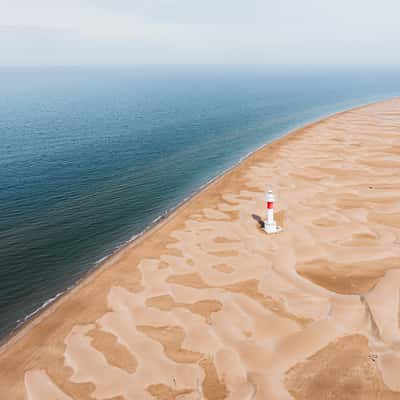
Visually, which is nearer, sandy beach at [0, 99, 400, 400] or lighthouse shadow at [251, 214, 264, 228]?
sandy beach at [0, 99, 400, 400]

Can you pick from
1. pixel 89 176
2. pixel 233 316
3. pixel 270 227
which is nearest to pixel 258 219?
pixel 270 227

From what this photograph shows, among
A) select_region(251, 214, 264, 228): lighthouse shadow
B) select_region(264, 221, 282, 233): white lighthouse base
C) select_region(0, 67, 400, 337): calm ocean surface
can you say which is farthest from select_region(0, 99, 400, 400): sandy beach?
select_region(0, 67, 400, 337): calm ocean surface

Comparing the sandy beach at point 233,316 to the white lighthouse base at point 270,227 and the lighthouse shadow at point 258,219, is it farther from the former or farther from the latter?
the white lighthouse base at point 270,227

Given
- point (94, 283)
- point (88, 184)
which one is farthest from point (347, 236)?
point (88, 184)

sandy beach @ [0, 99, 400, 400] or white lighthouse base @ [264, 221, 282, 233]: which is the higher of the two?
white lighthouse base @ [264, 221, 282, 233]

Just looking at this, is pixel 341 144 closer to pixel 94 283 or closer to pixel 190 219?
pixel 190 219

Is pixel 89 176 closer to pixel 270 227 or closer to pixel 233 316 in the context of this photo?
pixel 270 227

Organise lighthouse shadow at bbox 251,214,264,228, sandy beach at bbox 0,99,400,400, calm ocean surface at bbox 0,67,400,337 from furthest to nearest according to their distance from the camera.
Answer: lighthouse shadow at bbox 251,214,264,228
calm ocean surface at bbox 0,67,400,337
sandy beach at bbox 0,99,400,400

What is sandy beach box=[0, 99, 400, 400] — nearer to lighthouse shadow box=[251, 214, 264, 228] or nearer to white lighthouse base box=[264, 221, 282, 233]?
lighthouse shadow box=[251, 214, 264, 228]
